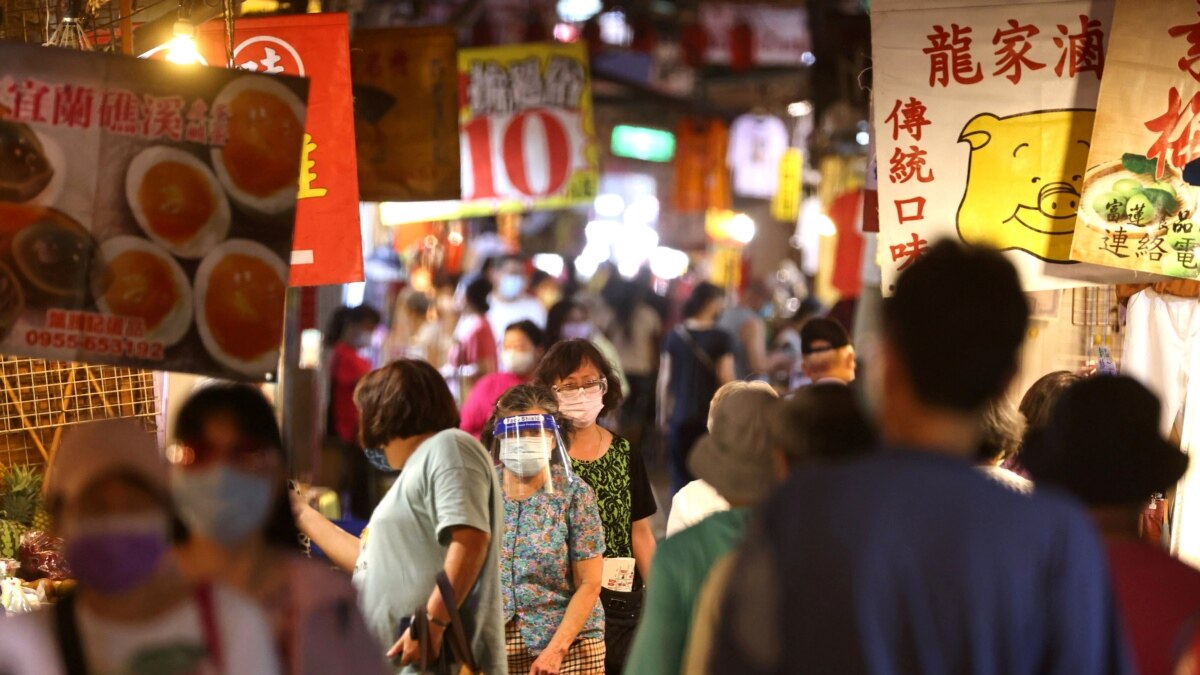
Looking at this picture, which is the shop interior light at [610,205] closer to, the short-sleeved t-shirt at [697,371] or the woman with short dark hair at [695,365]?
the woman with short dark hair at [695,365]

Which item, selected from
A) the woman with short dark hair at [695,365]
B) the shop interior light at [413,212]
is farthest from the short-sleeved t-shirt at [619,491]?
the shop interior light at [413,212]

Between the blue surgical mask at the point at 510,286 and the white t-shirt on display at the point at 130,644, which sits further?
the blue surgical mask at the point at 510,286

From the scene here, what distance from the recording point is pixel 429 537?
190 inches

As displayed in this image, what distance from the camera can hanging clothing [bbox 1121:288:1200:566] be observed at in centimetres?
612

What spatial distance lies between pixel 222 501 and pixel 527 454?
8.56 ft

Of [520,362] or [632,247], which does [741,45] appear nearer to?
[520,362]

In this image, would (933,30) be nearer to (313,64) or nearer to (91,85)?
(313,64)

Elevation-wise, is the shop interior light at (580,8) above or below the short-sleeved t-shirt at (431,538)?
above

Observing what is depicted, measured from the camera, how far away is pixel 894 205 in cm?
600

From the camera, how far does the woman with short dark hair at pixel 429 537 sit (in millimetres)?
4715

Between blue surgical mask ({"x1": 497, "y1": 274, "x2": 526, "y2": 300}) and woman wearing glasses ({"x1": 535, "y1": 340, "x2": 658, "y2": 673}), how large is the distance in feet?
30.8

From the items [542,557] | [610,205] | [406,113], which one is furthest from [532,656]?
[610,205]

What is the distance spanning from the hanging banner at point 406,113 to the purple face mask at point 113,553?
4.90 meters

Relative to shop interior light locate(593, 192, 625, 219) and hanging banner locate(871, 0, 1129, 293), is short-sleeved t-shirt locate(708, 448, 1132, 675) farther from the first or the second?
shop interior light locate(593, 192, 625, 219)
